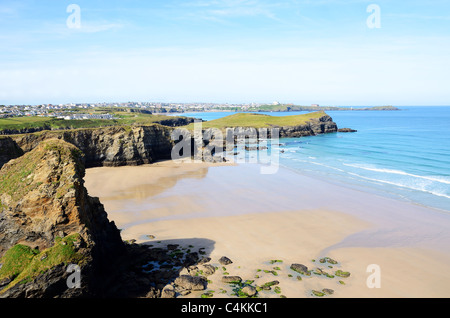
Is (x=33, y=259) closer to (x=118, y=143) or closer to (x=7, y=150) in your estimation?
(x=7, y=150)

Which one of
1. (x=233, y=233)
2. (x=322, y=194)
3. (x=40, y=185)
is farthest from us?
(x=322, y=194)

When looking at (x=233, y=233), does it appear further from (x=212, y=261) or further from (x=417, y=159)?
(x=417, y=159)

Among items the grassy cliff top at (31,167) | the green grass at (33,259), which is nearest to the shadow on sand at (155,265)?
the green grass at (33,259)

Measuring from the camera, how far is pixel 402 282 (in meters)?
19.0

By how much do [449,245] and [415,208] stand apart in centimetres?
854

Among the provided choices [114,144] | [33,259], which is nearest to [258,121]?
[114,144]

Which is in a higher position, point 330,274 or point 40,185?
point 40,185

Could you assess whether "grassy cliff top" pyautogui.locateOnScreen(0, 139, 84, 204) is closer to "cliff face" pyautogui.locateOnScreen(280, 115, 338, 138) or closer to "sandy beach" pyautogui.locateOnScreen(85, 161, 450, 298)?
"sandy beach" pyautogui.locateOnScreen(85, 161, 450, 298)

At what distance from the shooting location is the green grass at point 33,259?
46.7 ft

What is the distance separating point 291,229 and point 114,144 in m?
40.2

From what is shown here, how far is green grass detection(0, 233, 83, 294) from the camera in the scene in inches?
561

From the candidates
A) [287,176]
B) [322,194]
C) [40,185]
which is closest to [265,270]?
[40,185]

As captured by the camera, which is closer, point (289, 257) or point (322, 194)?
point (289, 257)

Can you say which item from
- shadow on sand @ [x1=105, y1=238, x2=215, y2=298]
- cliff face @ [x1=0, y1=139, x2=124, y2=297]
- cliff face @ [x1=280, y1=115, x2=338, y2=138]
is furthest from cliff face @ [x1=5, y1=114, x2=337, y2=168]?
cliff face @ [x1=280, y1=115, x2=338, y2=138]
